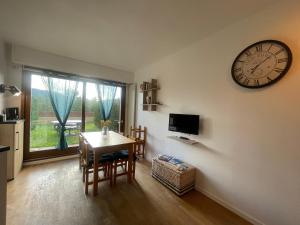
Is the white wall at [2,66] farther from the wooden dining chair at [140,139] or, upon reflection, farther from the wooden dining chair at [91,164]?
the wooden dining chair at [140,139]

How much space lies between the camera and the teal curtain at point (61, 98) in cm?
327

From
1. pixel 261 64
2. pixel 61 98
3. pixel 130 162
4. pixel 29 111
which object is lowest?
pixel 130 162

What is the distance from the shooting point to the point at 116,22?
1982 mm

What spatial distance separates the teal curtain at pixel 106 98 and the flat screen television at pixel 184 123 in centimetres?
207

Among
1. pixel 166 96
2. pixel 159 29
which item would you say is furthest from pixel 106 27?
pixel 166 96

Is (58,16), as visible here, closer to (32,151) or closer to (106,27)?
(106,27)

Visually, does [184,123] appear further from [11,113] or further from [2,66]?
[2,66]

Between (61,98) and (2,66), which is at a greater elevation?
(2,66)

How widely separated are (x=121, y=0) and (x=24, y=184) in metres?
3.10

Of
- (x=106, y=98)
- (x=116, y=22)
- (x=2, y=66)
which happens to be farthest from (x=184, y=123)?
(x=2, y=66)

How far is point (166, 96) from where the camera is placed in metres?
3.09

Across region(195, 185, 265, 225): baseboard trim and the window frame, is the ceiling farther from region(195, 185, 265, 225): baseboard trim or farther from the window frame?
region(195, 185, 265, 225): baseboard trim

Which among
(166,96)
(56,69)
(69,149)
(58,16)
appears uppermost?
(58,16)

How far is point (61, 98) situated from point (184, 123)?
2.92 m
